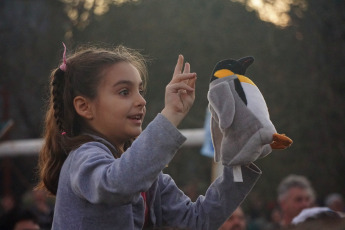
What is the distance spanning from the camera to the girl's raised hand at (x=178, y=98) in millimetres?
2254

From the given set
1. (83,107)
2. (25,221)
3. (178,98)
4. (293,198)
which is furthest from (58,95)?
(293,198)

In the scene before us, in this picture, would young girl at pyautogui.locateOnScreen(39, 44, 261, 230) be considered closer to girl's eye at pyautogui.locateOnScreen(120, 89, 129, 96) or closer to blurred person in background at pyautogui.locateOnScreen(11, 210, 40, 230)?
girl's eye at pyautogui.locateOnScreen(120, 89, 129, 96)

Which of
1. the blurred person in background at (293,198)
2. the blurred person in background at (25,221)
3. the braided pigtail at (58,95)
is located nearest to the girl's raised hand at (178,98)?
the braided pigtail at (58,95)

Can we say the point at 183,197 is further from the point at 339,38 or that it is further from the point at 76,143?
the point at 339,38

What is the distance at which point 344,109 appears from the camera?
50.9 feet

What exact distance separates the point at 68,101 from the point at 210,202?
69 centimetres

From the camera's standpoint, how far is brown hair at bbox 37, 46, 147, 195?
102 inches

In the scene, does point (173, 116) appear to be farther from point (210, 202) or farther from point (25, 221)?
point (25, 221)

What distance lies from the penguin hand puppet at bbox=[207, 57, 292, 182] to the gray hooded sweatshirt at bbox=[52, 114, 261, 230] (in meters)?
0.18

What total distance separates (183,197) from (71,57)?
756 mm

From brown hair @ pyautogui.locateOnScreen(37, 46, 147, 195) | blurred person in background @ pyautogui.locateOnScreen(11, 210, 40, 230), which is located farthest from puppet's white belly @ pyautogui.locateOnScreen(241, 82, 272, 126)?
blurred person in background @ pyautogui.locateOnScreen(11, 210, 40, 230)

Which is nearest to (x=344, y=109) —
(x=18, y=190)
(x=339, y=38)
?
(x=339, y=38)

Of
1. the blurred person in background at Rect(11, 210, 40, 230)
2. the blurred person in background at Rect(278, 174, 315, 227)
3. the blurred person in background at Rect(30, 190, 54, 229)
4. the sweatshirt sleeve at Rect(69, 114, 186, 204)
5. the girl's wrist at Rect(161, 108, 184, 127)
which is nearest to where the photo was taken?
the sweatshirt sleeve at Rect(69, 114, 186, 204)

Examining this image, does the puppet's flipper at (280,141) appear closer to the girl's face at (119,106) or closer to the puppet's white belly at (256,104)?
the puppet's white belly at (256,104)
